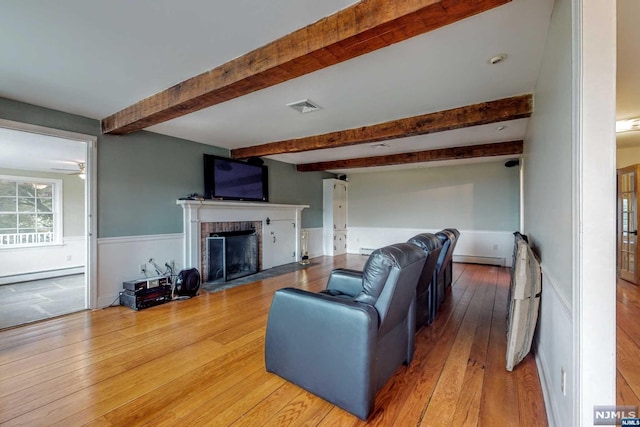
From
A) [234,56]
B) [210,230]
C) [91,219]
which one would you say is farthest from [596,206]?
[210,230]

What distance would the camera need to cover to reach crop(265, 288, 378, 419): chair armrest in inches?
62.6

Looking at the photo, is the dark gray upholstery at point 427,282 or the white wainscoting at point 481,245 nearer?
the dark gray upholstery at point 427,282

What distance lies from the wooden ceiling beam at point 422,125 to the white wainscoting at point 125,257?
85.7 inches

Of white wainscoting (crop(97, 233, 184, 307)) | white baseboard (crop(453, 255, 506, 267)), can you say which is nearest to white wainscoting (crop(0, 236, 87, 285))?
white wainscoting (crop(97, 233, 184, 307))

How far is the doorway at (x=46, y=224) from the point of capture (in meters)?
3.54

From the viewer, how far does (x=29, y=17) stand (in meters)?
1.70

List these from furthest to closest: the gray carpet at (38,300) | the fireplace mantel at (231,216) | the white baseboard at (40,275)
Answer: the white baseboard at (40,275) < the fireplace mantel at (231,216) < the gray carpet at (38,300)

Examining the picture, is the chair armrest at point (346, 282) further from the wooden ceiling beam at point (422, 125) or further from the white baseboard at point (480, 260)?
the white baseboard at point (480, 260)

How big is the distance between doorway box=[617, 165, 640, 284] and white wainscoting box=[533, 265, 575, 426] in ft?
12.3

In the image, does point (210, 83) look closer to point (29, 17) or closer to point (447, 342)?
point (29, 17)

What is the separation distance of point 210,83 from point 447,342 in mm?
3074

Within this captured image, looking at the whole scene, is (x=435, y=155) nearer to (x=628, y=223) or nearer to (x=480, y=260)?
(x=480, y=260)

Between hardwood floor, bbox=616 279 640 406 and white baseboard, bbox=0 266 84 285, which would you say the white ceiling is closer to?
hardwood floor, bbox=616 279 640 406

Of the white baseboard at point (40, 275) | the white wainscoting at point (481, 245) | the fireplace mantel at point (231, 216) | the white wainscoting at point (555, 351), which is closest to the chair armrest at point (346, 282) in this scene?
the white wainscoting at point (555, 351)
